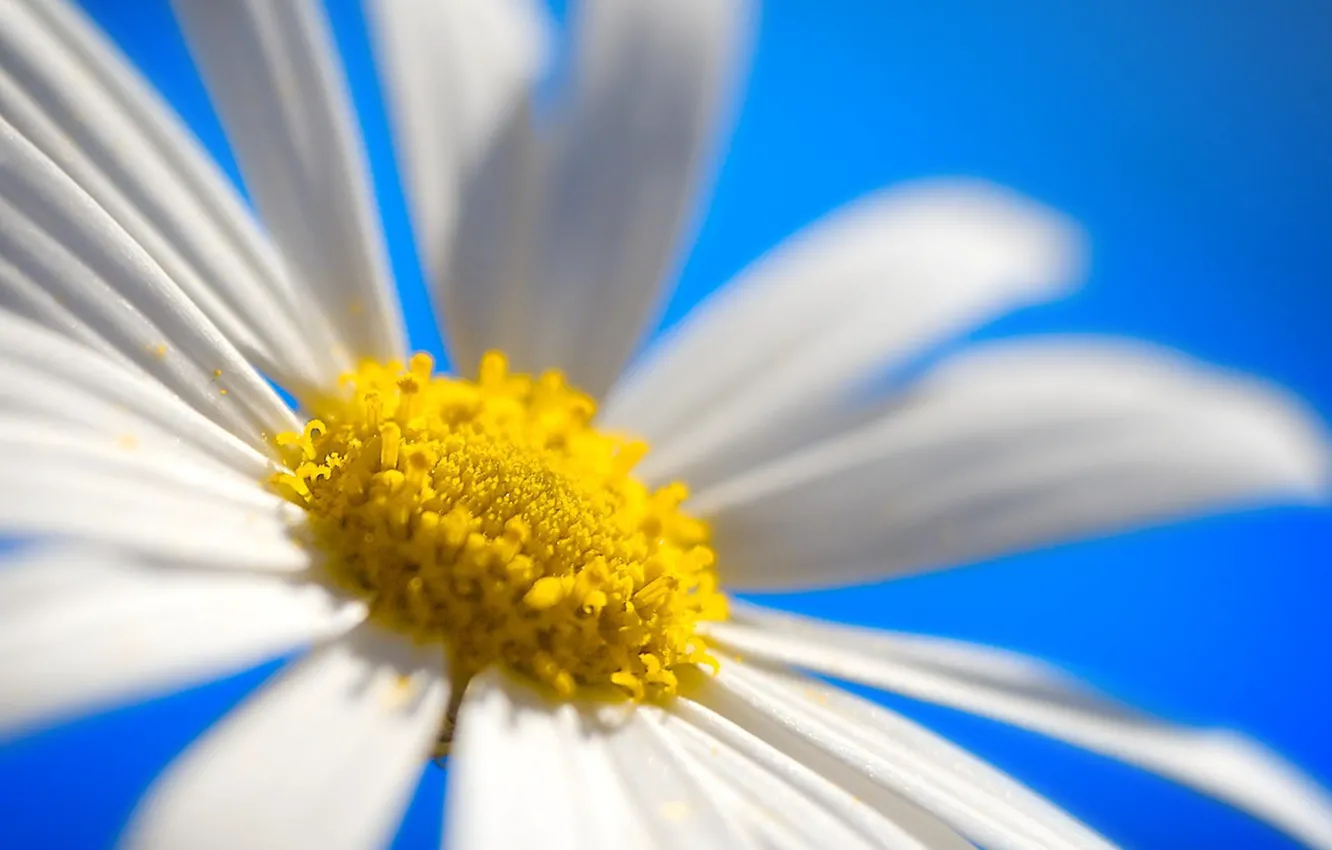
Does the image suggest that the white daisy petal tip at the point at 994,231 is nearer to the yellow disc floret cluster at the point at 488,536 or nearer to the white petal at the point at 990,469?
the white petal at the point at 990,469

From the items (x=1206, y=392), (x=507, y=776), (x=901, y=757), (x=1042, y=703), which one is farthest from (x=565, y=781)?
(x=1206, y=392)

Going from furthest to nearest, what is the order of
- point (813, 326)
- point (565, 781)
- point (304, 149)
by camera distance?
point (813, 326) → point (304, 149) → point (565, 781)

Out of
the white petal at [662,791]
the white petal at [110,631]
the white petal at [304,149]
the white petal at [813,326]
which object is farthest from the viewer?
the white petal at [813,326]

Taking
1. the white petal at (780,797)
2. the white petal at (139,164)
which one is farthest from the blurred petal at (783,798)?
the white petal at (139,164)

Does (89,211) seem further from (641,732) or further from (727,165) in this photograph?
(727,165)

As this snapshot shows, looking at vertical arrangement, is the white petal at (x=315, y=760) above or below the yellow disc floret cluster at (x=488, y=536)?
below

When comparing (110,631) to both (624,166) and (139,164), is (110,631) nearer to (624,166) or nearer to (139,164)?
(139,164)
